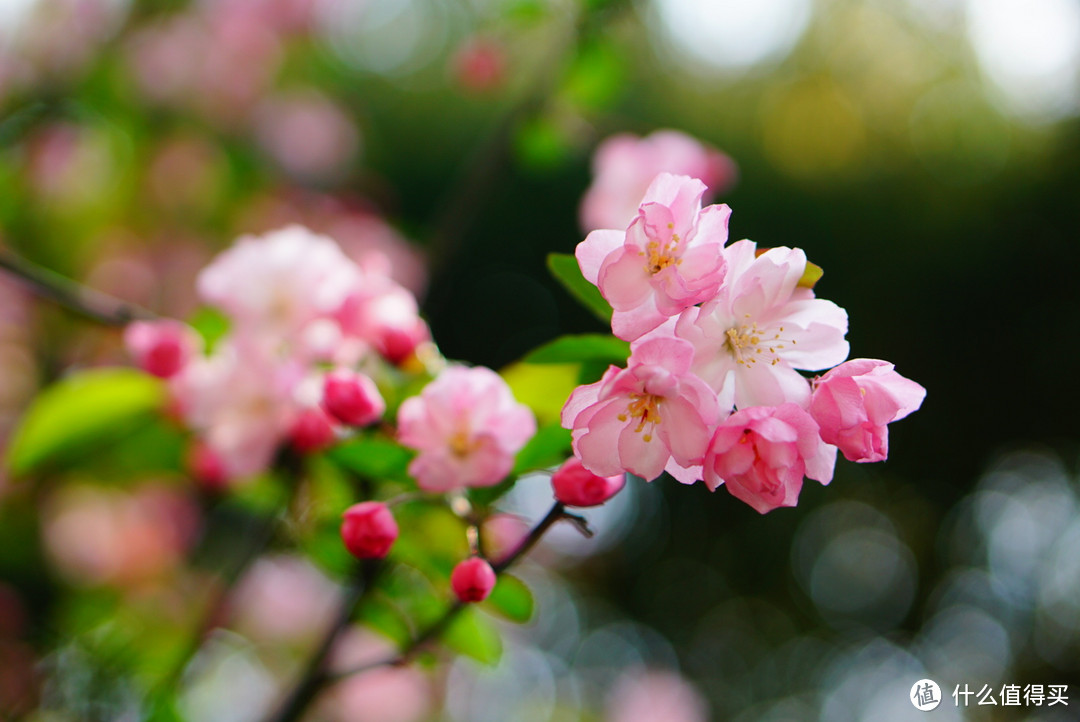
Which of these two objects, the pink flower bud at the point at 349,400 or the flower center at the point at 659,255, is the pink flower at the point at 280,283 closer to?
the pink flower bud at the point at 349,400

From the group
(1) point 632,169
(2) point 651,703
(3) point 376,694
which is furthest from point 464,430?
(2) point 651,703

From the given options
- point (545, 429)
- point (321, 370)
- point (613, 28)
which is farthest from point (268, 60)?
point (545, 429)

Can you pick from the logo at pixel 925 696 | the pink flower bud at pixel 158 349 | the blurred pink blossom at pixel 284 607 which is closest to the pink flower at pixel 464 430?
the pink flower bud at pixel 158 349

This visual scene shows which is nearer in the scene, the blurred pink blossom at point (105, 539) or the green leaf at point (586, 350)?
the green leaf at point (586, 350)

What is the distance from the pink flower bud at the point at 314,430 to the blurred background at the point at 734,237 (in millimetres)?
1258

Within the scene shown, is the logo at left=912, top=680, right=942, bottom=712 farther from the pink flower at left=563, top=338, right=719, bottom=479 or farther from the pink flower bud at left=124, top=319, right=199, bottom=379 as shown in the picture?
the pink flower bud at left=124, top=319, right=199, bottom=379

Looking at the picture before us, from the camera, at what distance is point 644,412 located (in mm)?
433

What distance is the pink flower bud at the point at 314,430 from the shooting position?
672 millimetres

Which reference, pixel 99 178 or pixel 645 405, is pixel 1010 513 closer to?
pixel 645 405

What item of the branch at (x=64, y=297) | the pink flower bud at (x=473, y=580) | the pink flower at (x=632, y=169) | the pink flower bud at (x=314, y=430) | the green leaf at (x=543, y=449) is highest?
the pink flower at (x=632, y=169)

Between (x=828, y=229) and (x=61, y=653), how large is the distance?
104 inches

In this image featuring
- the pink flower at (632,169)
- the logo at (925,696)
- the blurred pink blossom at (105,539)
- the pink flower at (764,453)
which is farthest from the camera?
the blurred pink blossom at (105,539)

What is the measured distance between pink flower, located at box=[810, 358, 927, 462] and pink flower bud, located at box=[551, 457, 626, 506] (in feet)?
0.45

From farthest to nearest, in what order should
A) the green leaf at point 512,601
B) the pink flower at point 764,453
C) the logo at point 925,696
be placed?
the logo at point 925,696
the green leaf at point 512,601
the pink flower at point 764,453
